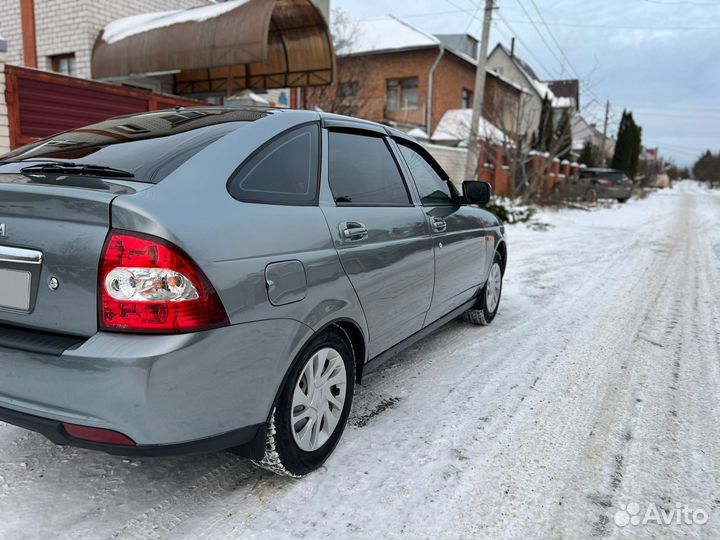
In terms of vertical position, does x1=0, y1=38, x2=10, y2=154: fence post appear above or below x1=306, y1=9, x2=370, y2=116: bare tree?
below

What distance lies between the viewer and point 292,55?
1209 cm

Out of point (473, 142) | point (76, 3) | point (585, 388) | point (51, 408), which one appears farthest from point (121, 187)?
point (473, 142)

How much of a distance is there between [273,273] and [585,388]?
2.49m

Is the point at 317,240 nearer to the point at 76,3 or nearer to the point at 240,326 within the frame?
the point at 240,326

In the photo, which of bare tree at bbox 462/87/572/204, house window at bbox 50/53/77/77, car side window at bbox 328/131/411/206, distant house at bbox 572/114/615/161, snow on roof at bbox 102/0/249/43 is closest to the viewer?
car side window at bbox 328/131/411/206

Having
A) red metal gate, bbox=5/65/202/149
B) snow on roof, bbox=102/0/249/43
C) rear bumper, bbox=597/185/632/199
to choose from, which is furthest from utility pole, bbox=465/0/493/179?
rear bumper, bbox=597/185/632/199

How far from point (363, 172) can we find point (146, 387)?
5.64ft

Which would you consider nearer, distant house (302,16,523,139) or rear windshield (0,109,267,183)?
rear windshield (0,109,267,183)

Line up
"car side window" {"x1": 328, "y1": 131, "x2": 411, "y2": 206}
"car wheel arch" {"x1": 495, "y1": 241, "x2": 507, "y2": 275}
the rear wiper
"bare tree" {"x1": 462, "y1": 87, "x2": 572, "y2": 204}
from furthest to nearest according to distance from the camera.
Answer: "bare tree" {"x1": 462, "y1": 87, "x2": 572, "y2": 204}, "car wheel arch" {"x1": 495, "y1": 241, "x2": 507, "y2": 275}, "car side window" {"x1": 328, "y1": 131, "x2": 411, "y2": 206}, the rear wiper

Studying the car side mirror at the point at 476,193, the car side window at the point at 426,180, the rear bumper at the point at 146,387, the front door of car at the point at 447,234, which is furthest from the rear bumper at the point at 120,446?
the car side mirror at the point at 476,193

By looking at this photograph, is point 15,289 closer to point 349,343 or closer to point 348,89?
point 349,343

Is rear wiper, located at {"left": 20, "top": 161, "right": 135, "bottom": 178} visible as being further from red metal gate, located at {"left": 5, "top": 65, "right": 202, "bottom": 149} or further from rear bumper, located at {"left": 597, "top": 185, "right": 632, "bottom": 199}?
rear bumper, located at {"left": 597, "top": 185, "right": 632, "bottom": 199}

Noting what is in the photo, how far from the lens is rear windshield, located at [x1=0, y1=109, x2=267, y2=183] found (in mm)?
2139

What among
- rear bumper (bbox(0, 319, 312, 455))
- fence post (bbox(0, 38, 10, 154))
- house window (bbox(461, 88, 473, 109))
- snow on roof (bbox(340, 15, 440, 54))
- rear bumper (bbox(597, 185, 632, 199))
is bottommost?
rear bumper (bbox(0, 319, 312, 455))
